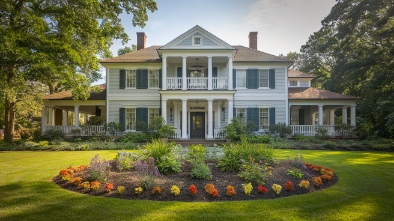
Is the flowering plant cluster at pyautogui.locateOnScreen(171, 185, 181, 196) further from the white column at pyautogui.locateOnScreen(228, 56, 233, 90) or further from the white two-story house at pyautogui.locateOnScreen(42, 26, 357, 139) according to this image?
the white two-story house at pyautogui.locateOnScreen(42, 26, 357, 139)

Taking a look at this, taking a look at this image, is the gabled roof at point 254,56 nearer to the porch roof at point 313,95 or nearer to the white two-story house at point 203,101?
the white two-story house at point 203,101

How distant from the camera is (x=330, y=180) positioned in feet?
24.8

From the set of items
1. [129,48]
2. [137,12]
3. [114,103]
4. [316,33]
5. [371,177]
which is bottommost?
[371,177]

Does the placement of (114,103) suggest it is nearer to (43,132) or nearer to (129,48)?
(43,132)

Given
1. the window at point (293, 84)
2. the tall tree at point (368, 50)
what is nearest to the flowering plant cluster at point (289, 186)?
the tall tree at point (368, 50)

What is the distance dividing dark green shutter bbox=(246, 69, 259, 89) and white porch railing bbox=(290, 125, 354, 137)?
462 cm

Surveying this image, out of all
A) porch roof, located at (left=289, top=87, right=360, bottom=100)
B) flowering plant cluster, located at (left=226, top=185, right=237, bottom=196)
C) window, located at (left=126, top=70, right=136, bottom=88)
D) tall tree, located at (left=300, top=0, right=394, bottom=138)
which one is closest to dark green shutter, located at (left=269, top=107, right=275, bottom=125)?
porch roof, located at (left=289, top=87, right=360, bottom=100)

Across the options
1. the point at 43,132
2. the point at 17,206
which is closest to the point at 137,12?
the point at 17,206

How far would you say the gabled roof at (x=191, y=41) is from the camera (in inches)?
771

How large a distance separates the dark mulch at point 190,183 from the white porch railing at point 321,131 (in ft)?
43.5

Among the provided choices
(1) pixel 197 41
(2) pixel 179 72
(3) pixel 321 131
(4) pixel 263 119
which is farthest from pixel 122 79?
(3) pixel 321 131

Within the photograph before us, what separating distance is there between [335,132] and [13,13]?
2341cm

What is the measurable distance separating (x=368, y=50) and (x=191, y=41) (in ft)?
47.2

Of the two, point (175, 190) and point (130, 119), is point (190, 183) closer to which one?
point (175, 190)
